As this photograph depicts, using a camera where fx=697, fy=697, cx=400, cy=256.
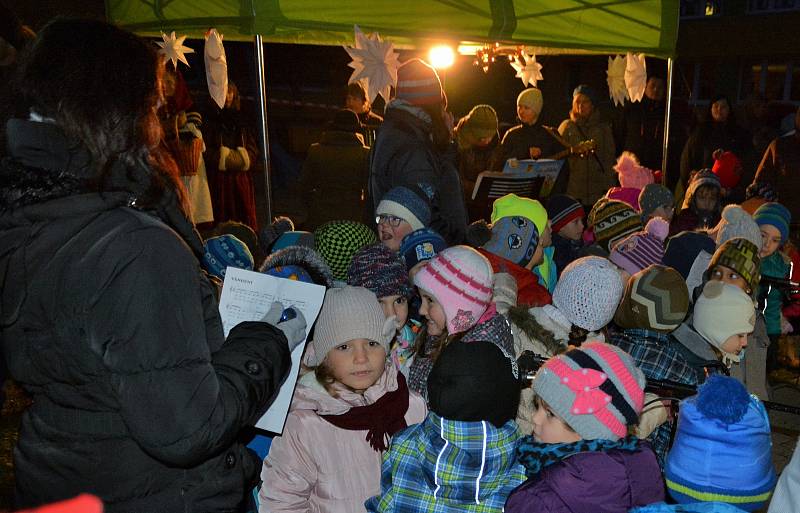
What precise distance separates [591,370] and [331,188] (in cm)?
409

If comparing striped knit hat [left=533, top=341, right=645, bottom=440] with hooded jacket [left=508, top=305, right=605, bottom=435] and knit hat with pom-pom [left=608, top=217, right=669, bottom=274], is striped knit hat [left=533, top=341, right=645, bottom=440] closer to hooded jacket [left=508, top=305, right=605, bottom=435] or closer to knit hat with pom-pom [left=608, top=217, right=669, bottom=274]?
hooded jacket [left=508, top=305, right=605, bottom=435]

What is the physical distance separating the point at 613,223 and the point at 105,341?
13.0ft

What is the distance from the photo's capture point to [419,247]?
3580mm

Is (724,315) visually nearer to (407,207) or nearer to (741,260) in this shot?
(741,260)

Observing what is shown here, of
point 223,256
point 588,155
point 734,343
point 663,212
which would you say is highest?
point 588,155

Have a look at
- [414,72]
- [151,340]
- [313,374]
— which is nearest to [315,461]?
[313,374]

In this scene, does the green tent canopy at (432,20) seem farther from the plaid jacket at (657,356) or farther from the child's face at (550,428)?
the child's face at (550,428)

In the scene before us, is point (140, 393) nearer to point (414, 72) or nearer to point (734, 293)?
point (734, 293)

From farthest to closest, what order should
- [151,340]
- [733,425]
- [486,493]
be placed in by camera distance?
[486,493] → [733,425] → [151,340]

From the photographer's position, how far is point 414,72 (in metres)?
4.34

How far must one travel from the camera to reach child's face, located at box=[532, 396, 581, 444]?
6.97 ft

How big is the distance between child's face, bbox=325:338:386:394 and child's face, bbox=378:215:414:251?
144 centimetres

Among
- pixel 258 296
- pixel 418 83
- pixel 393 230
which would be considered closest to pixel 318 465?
pixel 258 296

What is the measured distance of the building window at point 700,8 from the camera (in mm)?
23281
